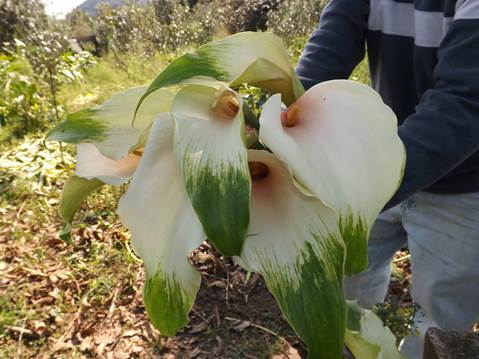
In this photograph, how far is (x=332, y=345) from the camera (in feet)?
0.72

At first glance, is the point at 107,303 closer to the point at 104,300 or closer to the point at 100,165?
the point at 104,300

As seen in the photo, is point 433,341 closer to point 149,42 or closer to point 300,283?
point 300,283

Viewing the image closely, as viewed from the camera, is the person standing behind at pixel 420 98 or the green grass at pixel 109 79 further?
the green grass at pixel 109 79

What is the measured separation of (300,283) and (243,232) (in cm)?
4

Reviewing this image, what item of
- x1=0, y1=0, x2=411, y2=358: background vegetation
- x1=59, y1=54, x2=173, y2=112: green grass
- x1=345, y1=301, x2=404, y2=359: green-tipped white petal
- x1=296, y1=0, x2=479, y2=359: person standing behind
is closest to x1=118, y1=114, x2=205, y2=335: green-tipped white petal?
x1=345, y1=301, x2=404, y2=359: green-tipped white petal

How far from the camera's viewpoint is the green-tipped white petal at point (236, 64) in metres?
0.23

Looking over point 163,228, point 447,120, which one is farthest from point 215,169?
point 447,120

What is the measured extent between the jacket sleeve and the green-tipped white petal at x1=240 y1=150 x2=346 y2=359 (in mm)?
583

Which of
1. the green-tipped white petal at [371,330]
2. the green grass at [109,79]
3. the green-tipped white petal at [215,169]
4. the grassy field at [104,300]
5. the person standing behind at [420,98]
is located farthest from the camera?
the green grass at [109,79]

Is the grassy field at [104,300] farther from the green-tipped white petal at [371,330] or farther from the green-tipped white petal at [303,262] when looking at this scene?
the green-tipped white petal at [303,262]

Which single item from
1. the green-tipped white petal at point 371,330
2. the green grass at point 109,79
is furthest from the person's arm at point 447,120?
the green grass at point 109,79

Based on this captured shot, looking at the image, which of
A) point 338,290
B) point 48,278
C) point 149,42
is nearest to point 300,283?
point 338,290

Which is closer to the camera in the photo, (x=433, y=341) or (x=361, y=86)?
(x=361, y=86)

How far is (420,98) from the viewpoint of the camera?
812mm
